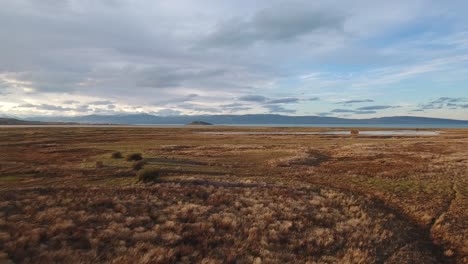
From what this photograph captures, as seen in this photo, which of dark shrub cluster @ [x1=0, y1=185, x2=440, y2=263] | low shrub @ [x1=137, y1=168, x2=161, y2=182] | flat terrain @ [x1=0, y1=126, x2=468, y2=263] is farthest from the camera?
low shrub @ [x1=137, y1=168, x2=161, y2=182]

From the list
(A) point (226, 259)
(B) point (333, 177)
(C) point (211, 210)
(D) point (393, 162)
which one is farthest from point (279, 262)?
(D) point (393, 162)

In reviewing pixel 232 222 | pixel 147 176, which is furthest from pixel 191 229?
pixel 147 176

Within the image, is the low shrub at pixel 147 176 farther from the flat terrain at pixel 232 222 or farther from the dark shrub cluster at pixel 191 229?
the dark shrub cluster at pixel 191 229

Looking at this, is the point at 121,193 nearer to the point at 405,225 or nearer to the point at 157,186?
the point at 157,186

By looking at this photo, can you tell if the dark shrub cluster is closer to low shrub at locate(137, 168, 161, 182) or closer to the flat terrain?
the flat terrain

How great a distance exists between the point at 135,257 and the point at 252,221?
6.06 meters

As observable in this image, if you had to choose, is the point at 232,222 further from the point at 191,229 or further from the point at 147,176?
the point at 147,176

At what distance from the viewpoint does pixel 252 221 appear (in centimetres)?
1416

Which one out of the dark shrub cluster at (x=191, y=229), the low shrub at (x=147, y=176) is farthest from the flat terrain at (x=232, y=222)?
the low shrub at (x=147, y=176)

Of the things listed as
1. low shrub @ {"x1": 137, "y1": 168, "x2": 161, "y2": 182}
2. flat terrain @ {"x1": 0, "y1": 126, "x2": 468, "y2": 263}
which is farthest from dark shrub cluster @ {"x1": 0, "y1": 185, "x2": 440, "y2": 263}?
low shrub @ {"x1": 137, "y1": 168, "x2": 161, "y2": 182}

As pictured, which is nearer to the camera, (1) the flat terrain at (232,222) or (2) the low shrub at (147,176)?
(1) the flat terrain at (232,222)

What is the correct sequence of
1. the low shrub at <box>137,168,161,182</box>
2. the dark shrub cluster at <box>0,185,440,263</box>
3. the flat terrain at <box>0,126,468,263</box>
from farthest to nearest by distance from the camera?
the low shrub at <box>137,168,161,182</box>, the flat terrain at <box>0,126,468,263</box>, the dark shrub cluster at <box>0,185,440,263</box>

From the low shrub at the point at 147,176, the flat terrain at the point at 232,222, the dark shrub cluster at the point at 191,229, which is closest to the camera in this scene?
the dark shrub cluster at the point at 191,229

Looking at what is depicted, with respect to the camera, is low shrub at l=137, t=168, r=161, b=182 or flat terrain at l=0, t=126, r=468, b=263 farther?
low shrub at l=137, t=168, r=161, b=182
